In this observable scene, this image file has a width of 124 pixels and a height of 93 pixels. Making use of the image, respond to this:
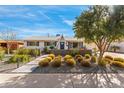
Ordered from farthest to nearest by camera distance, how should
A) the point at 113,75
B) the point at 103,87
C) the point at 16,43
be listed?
the point at 16,43, the point at 113,75, the point at 103,87

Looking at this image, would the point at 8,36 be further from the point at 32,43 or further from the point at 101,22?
the point at 101,22

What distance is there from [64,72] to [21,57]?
5406 mm

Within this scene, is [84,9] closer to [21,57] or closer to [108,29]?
[108,29]

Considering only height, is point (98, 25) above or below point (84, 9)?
below

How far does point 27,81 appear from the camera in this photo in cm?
836

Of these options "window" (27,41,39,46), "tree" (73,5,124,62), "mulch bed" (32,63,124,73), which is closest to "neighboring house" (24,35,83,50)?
"window" (27,41,39,46)

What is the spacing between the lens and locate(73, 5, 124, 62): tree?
11555 millimetres

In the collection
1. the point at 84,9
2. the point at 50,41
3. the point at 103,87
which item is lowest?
the point at 103,87

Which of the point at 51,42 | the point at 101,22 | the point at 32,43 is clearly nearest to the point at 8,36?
Answer: the point at 32,43

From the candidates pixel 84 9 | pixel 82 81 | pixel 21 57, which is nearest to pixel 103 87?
pixel 82 81

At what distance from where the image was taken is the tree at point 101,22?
37.9 feet

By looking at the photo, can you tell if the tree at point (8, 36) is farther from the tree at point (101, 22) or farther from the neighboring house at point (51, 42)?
the tree at point (101, 22)

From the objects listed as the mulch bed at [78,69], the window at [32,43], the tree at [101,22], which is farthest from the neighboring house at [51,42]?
the mulch bed at [78,69]
